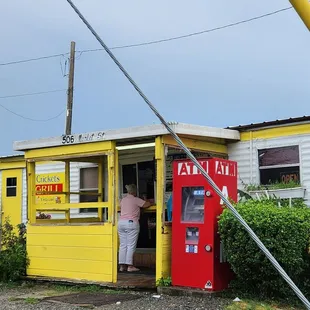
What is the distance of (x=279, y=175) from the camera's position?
10.6m

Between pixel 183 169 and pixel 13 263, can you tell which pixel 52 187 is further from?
pixel 183 169

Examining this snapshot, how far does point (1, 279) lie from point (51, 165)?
486 centimetres

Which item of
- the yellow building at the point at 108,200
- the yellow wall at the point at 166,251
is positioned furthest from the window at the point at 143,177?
the yellow wall at the point at 166,251

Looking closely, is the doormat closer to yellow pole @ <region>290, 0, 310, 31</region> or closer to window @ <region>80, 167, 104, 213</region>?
window @ <region>80, 167, 104, 213</region>

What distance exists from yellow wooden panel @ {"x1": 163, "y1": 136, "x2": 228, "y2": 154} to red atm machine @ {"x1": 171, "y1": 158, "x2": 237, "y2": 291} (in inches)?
19.9

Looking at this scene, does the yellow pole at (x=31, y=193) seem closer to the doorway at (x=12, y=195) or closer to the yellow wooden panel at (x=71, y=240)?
the yellow wooden panel at (x=71, y=240)

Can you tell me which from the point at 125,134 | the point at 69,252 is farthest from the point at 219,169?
the point at 69,252

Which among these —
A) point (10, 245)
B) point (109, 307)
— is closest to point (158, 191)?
point (109, 307)

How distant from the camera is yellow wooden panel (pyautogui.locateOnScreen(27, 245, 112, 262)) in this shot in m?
9.71

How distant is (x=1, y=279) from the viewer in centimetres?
1097

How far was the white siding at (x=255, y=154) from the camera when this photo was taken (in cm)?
1016

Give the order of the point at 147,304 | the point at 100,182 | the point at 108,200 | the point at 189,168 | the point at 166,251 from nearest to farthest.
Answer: the point at 147,304
the point at 189,168
the point at 166,251
the point at 108,200
the point at 100,182

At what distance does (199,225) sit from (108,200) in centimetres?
204

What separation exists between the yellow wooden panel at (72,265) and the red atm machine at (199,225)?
1548 mm
